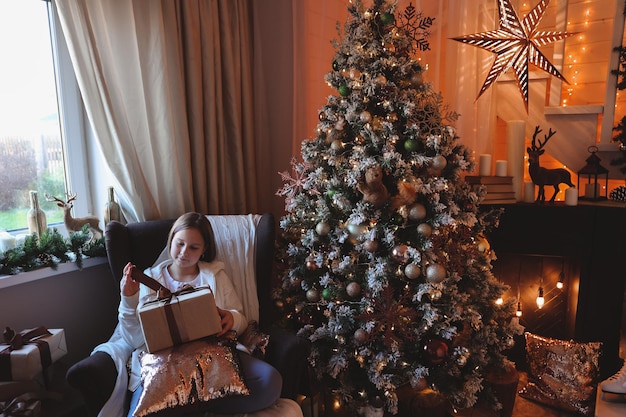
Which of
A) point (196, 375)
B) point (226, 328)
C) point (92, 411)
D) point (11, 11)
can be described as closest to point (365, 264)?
point (226, 328)

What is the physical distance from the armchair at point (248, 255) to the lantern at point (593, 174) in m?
1.77

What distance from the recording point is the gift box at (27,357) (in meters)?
1.40

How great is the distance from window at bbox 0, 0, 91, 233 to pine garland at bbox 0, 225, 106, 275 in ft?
0.85

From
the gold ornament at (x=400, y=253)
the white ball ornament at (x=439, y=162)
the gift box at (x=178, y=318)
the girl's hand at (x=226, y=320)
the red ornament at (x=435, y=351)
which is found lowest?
the red ornament at (x=435, y=351)

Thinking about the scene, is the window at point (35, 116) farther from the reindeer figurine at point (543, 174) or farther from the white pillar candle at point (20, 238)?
the reindeer figurine at point (543, 174)

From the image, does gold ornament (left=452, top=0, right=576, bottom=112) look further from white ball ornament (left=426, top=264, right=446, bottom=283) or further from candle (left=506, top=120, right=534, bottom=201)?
white ball ornament (left=426, top=264, right=446, bottom=283)

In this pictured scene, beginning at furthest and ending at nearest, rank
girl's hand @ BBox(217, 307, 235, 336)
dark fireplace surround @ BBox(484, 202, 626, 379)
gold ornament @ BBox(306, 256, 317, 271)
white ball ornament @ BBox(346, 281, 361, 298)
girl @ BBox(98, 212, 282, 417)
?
dark fireplace surround @ BBox(484, 202, 626, 379) → gold ornament @ BBox(306, 256, 317, 271) → white ball ornament @ BBox(346, 281, 361, 298) → girl's hand @ BBox(217, 307, 235, 336) → girl @ BBox(98, 212, 282, 417)

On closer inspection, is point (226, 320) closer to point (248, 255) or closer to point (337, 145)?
point (248, 255)

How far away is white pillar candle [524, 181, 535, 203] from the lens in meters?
2.31

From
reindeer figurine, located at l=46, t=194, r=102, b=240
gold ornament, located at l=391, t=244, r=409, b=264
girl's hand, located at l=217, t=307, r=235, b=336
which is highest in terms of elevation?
reindeer figurine, located at l=46, t=194, r=102, b=240

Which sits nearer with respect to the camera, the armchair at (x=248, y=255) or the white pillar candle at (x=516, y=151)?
the armchair at (x=248, y=255)

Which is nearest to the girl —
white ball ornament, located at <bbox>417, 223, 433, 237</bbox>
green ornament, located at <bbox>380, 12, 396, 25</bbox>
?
white ball ornament, located at <bbox>417, 223, 433, 237</bbox>

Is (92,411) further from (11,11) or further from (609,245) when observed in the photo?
(609,245)

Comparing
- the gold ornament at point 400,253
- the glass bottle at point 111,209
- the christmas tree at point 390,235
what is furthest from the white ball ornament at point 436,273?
the glass bottle at point 111,209
